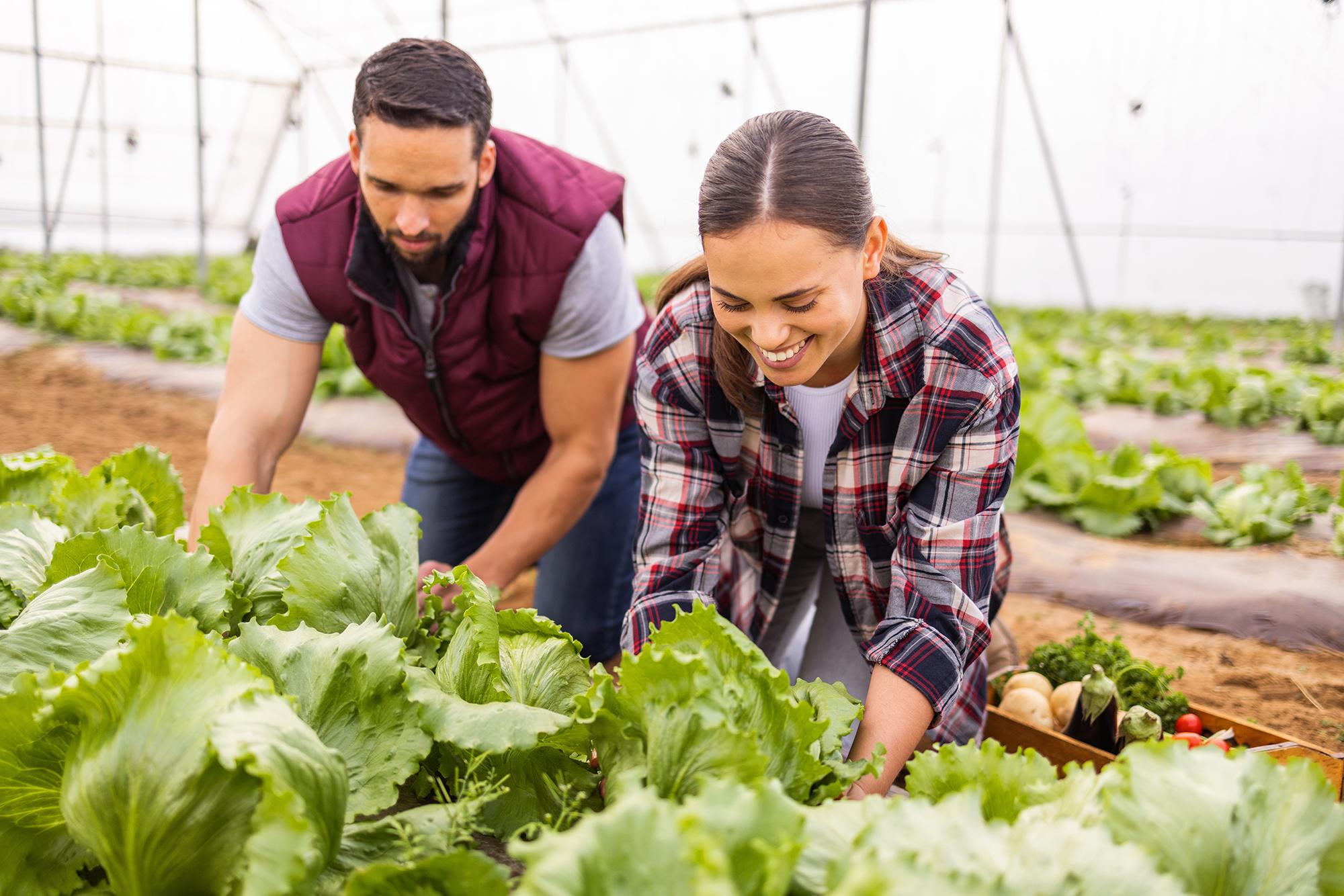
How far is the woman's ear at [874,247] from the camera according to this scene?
1985mm

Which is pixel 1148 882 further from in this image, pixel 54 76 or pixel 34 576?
pixel 54 76

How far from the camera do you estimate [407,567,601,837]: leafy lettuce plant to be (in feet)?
4.27

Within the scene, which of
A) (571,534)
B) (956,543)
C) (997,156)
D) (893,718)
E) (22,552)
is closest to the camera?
(22,552)

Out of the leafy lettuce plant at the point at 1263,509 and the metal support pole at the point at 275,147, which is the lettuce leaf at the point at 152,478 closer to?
the leafy lettuce plant at the point at 1263,509

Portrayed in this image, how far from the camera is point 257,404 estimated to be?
283cm

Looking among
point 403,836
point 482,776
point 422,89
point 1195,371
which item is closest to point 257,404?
point 422,89

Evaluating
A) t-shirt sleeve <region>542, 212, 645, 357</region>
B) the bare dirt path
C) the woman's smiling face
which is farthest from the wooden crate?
the bare dirt path

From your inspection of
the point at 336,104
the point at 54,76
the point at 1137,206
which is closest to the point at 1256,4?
the point at 1137,206

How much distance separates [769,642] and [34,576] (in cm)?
181

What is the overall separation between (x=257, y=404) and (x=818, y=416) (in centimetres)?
148

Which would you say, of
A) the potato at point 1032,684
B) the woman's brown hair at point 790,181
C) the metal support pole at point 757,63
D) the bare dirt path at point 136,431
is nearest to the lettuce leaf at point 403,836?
the woman's brown hair at point 790,181

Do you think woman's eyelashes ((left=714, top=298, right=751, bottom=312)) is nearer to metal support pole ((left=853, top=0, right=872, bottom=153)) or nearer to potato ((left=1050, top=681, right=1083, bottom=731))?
potato ((left=1050, top=681, right=1083, bottom=731))

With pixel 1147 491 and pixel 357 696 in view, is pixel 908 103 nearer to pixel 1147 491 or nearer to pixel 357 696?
pixel 1147 491

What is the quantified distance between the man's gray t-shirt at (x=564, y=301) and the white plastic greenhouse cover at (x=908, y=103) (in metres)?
9.73
